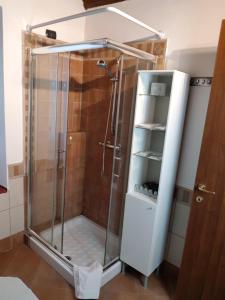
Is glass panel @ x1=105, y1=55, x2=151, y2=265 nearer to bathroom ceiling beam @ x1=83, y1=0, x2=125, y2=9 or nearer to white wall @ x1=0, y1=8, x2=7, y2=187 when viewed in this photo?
bathroom ceiling beam @ x1=83, y1=0, x2=125, y2=9

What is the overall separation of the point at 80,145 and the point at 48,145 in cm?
49

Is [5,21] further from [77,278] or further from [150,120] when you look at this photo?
[77,278]

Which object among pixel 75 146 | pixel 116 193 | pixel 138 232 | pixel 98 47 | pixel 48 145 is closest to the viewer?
pixel 98 47

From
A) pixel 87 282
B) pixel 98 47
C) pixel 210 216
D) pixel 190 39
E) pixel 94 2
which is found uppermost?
pixel 94 2

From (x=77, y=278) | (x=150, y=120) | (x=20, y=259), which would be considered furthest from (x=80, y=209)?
(x=150, y=120)

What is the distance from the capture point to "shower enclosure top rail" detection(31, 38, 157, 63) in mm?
1578

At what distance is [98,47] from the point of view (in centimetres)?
162

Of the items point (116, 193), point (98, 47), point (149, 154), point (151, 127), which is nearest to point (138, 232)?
point (116, 193)

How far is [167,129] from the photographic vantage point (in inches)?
71.0

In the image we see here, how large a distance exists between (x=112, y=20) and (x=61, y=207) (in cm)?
200

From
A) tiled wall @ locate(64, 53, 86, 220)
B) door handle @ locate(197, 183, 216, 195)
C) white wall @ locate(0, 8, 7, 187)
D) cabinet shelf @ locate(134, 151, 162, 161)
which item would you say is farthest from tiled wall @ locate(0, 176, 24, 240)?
door handle @ locate(197, 183, 216, 195)

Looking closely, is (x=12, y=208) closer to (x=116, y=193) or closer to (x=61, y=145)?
(x=61, y=145)

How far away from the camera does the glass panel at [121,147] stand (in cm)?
202

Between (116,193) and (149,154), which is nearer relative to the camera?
(149,154)
